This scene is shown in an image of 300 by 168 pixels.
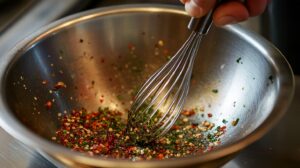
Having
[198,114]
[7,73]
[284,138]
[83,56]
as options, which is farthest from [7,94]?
[284,138]

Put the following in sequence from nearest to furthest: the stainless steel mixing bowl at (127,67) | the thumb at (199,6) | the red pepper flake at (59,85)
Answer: the thumb at (199,6), the stainless steel mixing bowl at (127,67), the red pepper flake at (59,85)

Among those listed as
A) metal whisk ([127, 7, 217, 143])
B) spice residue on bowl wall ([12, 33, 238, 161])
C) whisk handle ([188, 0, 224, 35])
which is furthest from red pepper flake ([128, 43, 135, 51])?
whisk handle ([188, 0, 224, 35])

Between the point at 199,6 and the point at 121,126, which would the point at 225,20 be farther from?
the point at 121,126

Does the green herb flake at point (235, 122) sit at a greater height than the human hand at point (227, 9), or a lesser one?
lesser

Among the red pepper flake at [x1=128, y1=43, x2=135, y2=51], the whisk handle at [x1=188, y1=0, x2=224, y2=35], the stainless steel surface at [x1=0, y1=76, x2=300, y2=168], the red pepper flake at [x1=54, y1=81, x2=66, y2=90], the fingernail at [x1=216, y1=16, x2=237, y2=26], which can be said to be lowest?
the stainless steel surface at [x1=0, y1=76, x2=300, y2=168]

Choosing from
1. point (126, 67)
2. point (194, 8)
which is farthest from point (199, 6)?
point (126, 67)

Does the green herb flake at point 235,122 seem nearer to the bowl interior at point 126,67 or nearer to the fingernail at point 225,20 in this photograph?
the bowl interior at point 126,67

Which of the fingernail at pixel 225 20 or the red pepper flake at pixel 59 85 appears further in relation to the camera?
the red pepper flake at pixel 59 85

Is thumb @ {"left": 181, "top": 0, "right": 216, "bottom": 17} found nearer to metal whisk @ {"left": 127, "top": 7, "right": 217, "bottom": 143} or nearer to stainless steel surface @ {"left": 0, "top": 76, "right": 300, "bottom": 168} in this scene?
metal whisk @ {"left": 127, "top": 7, "right": 217, "bottom": 143}

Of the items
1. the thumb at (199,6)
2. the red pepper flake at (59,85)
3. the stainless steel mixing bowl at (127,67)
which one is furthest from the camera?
the red pepper flake at (59,85)

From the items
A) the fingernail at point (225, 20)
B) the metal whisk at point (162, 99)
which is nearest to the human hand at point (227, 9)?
the fingernail at point (225, 20)
